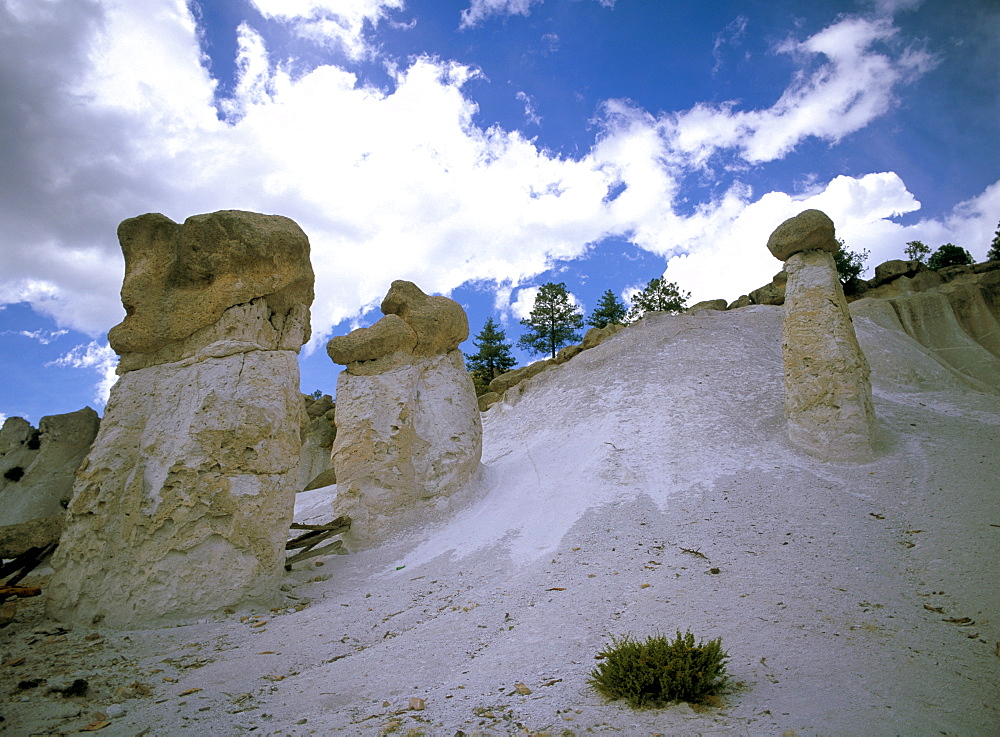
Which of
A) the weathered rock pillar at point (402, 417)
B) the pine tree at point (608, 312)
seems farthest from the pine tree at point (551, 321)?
the weathered rock pillar at point (402, 417)

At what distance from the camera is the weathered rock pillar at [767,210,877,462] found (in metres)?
9.26

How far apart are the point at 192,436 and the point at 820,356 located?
33.2ft

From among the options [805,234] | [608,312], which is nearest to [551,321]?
[608,312]

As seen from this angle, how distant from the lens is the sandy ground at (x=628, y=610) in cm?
360

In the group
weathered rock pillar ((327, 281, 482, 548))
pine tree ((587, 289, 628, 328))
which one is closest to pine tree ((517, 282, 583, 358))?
pine tree ((587, 289, 628, 328))

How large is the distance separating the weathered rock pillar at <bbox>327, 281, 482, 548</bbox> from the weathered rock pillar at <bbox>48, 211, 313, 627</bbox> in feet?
9.60

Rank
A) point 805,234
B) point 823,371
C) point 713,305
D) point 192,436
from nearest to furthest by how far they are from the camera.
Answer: point 192,436 < point 823,371 < point 805,234 < point 713,305

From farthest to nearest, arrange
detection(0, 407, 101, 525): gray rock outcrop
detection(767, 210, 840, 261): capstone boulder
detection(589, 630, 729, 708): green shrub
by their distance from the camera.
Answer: detection(767, 210, 840, 261): capstone boulder → detection(0, 407, 101, 525): gray rock outcrop → detection(589, 630, 729, 708): green shrub

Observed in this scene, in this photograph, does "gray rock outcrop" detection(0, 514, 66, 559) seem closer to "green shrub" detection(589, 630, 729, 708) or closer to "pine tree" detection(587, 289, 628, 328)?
"green shrub" detection(589, 630, 729, 708)

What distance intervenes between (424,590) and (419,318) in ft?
19.7

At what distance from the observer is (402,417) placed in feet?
33.9

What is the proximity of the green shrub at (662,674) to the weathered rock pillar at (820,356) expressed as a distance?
6.91m

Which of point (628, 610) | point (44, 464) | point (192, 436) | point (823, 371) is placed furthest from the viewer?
point (44, 464)

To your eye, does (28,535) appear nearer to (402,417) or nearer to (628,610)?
(402,417)
